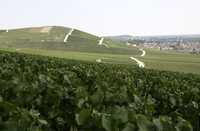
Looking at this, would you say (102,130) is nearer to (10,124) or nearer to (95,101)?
(10,124)

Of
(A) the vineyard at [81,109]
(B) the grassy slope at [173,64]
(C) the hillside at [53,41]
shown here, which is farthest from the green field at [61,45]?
(A) the vineyard at [81,109]

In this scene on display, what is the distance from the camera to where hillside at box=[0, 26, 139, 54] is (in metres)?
112

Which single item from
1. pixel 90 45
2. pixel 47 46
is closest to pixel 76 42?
pixel 90 45

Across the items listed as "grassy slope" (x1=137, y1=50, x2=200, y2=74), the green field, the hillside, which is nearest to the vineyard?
"grassy slope" (x1=137, y1=50, x2=200, y2=74)

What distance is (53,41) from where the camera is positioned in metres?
120

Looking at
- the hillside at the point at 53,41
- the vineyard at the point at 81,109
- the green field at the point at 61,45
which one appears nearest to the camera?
the vineyard at the point at 81,109

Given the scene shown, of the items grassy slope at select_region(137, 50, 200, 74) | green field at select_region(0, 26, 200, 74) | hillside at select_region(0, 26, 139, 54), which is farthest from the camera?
hillside at select_region(0, 26, 139, 54)

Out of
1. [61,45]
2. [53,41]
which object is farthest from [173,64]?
[53,41]

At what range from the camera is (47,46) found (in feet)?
369

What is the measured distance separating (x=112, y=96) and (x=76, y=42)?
117 metres

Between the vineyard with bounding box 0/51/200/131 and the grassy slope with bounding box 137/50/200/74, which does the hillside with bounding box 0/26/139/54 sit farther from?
the vineyard with bounding box 0/51/200/131

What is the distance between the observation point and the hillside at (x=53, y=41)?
11225cm

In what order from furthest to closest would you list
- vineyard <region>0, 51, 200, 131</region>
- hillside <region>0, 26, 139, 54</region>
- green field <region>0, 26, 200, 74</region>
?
hillside <region>0, 26, 139, 54</region> → green field <region>0, 26, 200, 74</region> → vineyard <region>0, 51, 200, 131</region>

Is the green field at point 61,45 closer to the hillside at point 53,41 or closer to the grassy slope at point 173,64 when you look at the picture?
the hillside at point 53,41
